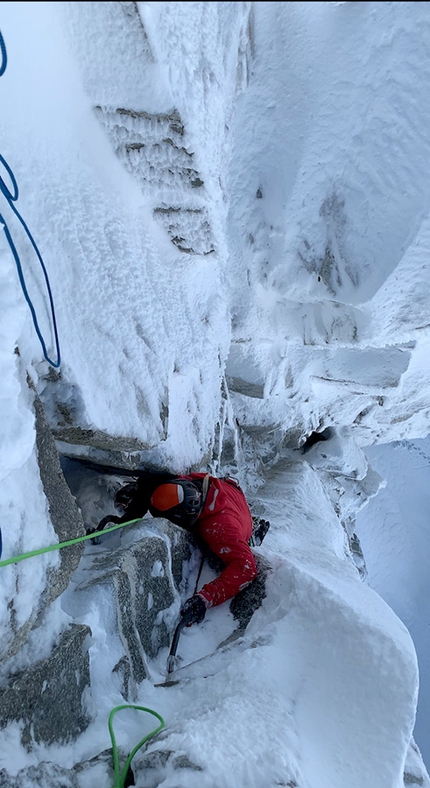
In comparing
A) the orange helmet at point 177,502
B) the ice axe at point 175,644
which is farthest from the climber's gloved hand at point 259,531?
the ice axe at point 175,644

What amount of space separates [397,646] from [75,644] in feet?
3.00

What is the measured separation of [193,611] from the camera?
1.83 m

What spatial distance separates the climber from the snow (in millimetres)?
101

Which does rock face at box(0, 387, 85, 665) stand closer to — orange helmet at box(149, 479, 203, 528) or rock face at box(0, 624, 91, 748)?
rock face at box(0, 624, 91, 748)

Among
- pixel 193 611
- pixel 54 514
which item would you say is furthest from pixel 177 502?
pixel 54 514

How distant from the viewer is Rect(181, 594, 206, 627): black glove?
71.2 inches

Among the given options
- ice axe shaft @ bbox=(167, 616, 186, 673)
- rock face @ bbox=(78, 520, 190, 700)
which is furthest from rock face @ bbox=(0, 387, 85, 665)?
ice axe shaft @ bbox=(167, 616, 186, 673)

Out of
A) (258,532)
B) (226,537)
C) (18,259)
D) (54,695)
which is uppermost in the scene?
(18,259)

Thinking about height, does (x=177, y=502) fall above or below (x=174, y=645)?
above

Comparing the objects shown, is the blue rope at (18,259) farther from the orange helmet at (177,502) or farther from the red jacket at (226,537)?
the red jacket at (226,537)

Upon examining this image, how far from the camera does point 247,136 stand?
1.90 m

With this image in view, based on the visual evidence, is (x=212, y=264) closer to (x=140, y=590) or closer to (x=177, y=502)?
(x=177, y=502)

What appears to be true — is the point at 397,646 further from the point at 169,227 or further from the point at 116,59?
the point at 116,59

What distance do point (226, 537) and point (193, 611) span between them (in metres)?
0.34
